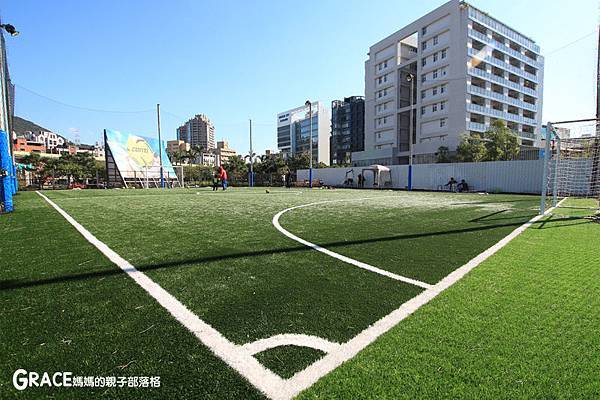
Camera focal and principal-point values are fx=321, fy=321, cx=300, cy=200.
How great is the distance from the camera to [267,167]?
205ft

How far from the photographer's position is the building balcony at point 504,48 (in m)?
51.4

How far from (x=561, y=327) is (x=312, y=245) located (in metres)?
3.03

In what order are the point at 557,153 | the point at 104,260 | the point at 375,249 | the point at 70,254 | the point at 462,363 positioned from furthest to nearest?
the point at 557,153, the point at 375,249, the point at 70,254, the point at 104,260, the point at 462,363

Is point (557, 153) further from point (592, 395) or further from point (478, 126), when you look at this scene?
point (478, 126)

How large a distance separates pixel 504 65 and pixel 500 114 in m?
8.87

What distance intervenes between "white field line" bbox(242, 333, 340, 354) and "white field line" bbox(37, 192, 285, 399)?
0.08 meters

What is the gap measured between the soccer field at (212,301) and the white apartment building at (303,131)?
10140 centimetres

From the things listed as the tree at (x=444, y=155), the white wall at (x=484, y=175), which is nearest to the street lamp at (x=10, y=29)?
the white wall at (x=484, y=175)

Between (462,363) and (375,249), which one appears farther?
(375,249)

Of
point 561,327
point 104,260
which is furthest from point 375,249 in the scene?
point 104,260

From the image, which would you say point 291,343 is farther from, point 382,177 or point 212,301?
point 382,177

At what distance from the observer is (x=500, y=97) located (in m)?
55.3

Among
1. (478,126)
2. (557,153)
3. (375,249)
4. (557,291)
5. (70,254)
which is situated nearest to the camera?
(557,291)

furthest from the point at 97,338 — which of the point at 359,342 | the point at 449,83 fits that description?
the point at 449,83
